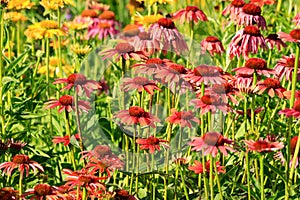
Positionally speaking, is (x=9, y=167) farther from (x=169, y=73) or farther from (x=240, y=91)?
(x=240, y=91)

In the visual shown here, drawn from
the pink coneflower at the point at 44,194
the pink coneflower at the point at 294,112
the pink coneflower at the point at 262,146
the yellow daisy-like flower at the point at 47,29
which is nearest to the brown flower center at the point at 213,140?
the pink coneflower at the point at 262,146

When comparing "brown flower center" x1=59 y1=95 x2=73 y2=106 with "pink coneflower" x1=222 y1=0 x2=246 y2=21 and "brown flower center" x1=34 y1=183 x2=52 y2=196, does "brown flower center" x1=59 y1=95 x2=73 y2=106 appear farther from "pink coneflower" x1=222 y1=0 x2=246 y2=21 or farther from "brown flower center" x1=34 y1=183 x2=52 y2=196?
"pink coneflower" x1=222 y1=0 x2=246 y2=21

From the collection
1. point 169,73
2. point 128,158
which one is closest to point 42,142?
point 128,158

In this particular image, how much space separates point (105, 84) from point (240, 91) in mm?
1216

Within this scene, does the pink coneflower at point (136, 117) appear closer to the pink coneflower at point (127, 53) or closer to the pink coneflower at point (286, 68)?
the pink coneflower at point (127, 53)

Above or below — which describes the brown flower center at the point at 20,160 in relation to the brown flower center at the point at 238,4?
below

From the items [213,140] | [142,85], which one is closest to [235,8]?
[142,85]

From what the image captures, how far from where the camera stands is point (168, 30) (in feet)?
7.97

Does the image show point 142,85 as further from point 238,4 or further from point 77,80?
point 238,4

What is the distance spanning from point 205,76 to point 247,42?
351 mm

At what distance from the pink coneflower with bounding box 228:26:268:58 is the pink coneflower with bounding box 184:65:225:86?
276mm

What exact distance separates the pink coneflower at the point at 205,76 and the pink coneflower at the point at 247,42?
0.28m

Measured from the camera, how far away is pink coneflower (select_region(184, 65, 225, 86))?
1894 mm

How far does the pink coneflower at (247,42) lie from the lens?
219cm
